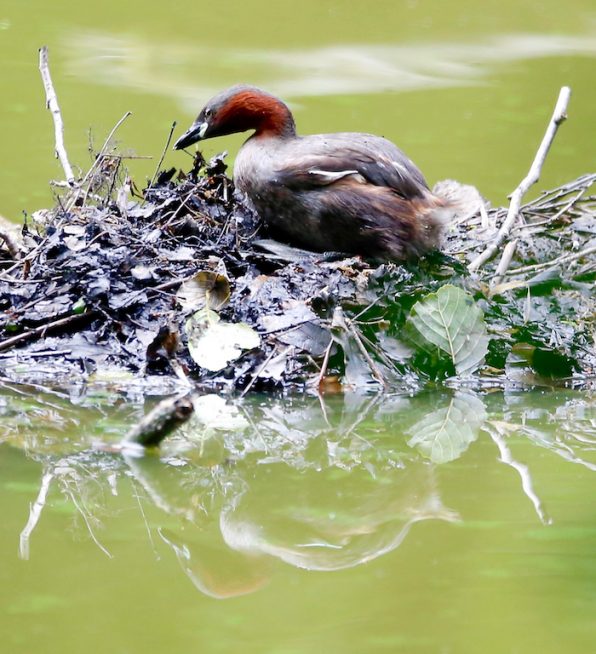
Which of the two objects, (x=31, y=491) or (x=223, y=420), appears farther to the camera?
(x=223, y=420)

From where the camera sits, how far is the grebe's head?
4.09m

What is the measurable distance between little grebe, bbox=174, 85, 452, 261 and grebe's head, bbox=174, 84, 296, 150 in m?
0.07

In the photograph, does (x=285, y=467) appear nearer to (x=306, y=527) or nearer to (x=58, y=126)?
(x=306, y=527)

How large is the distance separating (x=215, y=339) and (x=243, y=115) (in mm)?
1027

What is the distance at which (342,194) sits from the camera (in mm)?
3773

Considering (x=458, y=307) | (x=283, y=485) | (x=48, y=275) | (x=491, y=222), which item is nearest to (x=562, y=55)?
(x=491, y=222)

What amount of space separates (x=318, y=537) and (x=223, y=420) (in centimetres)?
76

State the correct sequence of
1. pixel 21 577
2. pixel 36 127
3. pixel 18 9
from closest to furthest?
pixel 21 577, pixel 36 127, pixel 18 9

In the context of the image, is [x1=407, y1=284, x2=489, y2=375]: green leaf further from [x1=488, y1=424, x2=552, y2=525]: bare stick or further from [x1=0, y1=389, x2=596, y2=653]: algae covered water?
[x1=488, y1=424, x2=552, y2=525]: bare stick

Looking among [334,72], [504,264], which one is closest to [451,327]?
[504,264]

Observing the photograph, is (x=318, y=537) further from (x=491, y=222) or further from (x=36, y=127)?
(x=36, y=127)

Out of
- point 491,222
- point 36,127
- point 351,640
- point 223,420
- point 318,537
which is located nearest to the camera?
point 351,640

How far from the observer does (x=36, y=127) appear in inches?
246

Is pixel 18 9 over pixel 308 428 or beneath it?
over
